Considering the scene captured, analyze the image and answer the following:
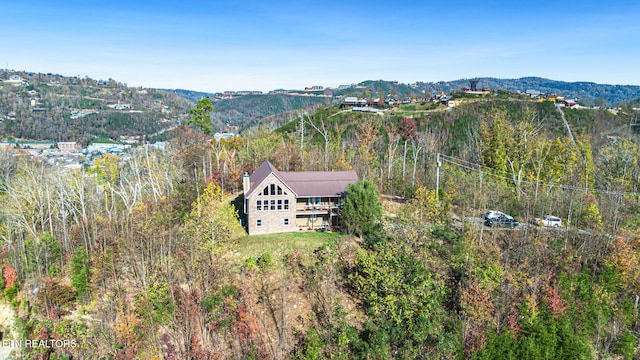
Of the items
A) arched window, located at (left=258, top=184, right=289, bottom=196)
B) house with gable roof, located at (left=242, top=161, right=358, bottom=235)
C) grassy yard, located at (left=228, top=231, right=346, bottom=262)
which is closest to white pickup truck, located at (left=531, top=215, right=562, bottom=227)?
house with gable roof, located at (left=242, top=161, right=358, bottom=235)

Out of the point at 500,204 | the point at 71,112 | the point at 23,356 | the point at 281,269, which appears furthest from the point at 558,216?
the point at 71,112

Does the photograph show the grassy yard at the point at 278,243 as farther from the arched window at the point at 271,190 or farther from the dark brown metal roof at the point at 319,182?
the dark brown metal roof at the point at 319,182

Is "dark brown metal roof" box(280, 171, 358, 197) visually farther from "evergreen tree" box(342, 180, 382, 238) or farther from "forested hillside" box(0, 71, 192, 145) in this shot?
"forested hillside" box(0, 71, 192, 145)

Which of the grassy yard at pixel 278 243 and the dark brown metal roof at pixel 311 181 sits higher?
the dark brown metal roof at pixel 311 181

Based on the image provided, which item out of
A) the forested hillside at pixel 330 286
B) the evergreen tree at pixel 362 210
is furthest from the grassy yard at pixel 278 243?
the evergreen tree at pixel 362 210

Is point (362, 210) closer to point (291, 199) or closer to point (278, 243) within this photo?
point (291, 199)

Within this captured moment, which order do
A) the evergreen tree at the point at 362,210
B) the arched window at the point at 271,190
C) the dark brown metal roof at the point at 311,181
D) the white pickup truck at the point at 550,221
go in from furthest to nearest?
1. the white pickup truck at the point at 550,221
2. the dark brown metal roof at the point at 311,181
3. the arched window at the point at 271,190
4. the evergreen tree at the point at 362,210
